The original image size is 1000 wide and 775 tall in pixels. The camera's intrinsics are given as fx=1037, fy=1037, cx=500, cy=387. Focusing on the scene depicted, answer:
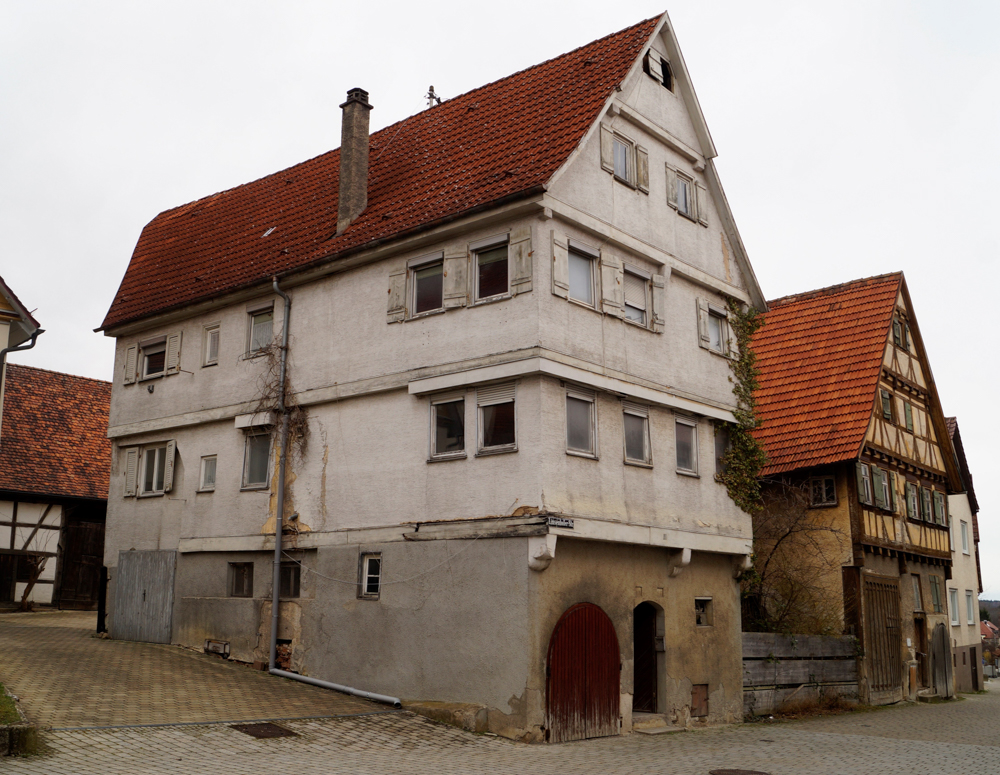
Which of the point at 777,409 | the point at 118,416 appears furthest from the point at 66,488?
the point at 777,409

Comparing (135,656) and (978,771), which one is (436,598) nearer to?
(135,656)

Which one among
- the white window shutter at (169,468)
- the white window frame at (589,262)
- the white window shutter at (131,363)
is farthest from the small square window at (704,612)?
the white window shutter at (131,363)

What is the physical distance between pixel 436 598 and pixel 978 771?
8411 mm

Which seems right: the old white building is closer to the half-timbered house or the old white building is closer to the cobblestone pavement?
the cobblestone pavement

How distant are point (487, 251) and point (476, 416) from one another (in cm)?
295

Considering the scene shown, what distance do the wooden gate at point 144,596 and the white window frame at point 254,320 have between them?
15.4 feet

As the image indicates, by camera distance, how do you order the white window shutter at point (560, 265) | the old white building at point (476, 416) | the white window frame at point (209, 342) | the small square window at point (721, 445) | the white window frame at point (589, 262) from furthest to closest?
the white window frame at point (209, 342), the small square window at point (721, 445), the white window frame at point (589, 262), the white window shutter at point (560, 265), the old white building at point (476, 416)

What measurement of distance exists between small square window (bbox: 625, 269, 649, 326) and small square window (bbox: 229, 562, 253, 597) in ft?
30.0

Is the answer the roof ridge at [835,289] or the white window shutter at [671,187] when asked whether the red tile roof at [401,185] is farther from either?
the roof ridge at [835,289]

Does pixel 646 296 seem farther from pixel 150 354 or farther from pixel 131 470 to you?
pixel 131 470

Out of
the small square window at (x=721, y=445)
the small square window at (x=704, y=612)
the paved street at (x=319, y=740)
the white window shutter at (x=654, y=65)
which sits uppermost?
the white window shutter at (x=654, y=65)

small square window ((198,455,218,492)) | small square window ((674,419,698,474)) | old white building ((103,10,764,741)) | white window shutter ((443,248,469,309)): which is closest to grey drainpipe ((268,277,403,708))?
old white building ((103,10,764,741))

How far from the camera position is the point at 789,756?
618 inches

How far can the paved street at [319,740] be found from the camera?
41.5 ft
